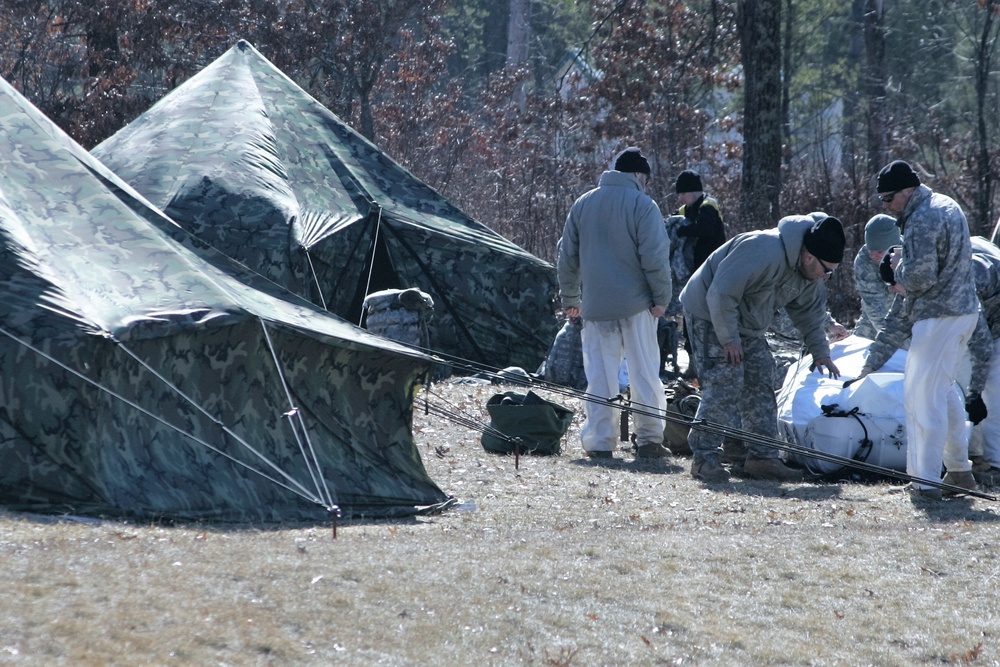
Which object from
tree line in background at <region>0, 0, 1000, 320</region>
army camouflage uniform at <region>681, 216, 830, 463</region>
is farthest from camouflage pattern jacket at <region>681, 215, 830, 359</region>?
tree line in background at <region>0, 0, 1000, 320</region>

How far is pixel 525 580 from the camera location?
5574mm

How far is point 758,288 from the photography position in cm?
841

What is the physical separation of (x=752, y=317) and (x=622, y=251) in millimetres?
1231

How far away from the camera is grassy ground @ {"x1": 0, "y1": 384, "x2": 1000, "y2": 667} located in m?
4.48

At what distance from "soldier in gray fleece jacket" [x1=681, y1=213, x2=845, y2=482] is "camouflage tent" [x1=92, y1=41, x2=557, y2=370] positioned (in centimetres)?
491

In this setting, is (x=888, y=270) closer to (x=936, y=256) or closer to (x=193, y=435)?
(x=936, y=256)

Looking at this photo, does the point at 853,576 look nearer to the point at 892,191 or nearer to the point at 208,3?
the point at 892,191

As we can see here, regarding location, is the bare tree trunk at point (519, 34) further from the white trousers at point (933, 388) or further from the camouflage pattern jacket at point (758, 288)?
the white trousers at point (933, 388)

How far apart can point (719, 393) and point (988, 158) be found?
10.4 m

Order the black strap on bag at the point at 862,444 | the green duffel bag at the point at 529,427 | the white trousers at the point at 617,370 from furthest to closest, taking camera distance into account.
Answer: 1. the green duffel bag at the point at 529,427
2. the white trousers at the point at 617,370
3. the black strap on bag at the point at 862,444

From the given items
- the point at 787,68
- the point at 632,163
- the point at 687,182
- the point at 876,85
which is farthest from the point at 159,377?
the point at 787,68

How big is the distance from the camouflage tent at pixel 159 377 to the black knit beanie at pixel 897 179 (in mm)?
2707

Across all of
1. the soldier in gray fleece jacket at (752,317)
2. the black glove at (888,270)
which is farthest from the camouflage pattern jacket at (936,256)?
the soldier in gray fleece jacket at (752,317)

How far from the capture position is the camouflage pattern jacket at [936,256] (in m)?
7.34
